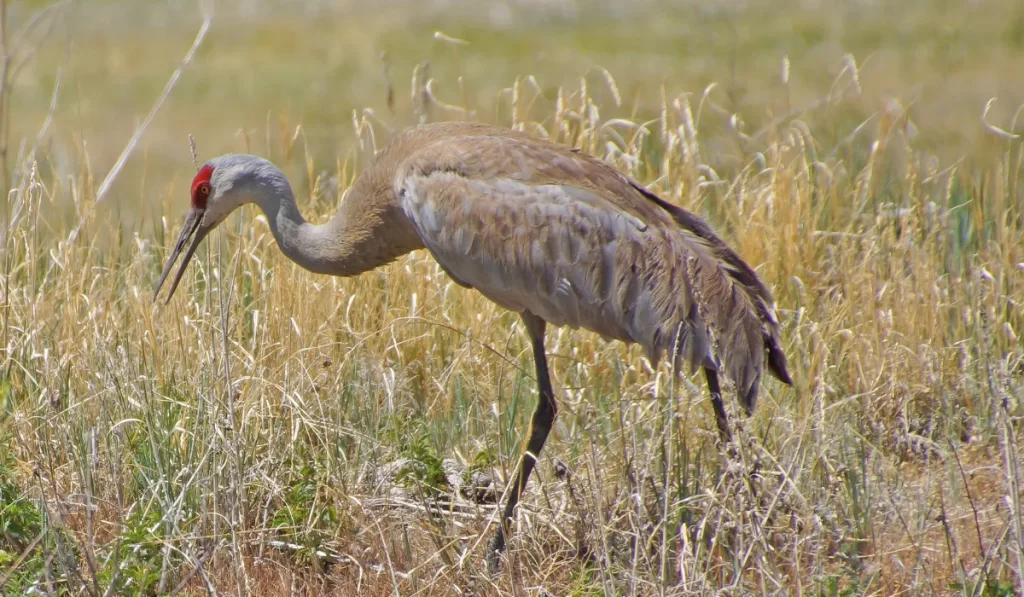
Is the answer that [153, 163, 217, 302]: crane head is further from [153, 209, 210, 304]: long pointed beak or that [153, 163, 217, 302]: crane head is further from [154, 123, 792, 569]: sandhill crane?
[154, 123, 792, 569]: sandhill crane

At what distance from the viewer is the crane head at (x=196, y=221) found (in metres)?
4.84

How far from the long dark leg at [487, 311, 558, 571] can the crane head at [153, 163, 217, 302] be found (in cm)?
127

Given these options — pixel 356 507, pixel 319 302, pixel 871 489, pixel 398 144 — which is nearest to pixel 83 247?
pixel 319 302

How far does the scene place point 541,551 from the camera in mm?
3945

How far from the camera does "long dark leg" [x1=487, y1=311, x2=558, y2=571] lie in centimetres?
414

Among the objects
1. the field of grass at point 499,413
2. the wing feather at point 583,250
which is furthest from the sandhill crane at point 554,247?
the field of grass at point 499,413

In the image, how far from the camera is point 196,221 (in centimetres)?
493

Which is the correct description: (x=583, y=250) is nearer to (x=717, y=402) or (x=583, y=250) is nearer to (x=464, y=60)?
(x=717, y=402)

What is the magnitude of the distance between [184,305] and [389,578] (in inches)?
72.3

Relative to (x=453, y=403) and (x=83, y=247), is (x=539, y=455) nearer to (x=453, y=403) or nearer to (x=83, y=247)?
(x=453, y=403)

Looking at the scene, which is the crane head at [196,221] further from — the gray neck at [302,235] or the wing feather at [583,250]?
the wing feather at [583,250]

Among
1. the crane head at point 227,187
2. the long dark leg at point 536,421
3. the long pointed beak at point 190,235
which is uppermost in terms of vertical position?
the crane head at point 227,187

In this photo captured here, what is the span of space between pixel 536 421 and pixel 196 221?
4.97 feet

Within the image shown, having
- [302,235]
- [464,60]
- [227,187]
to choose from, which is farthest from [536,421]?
[464,60]
